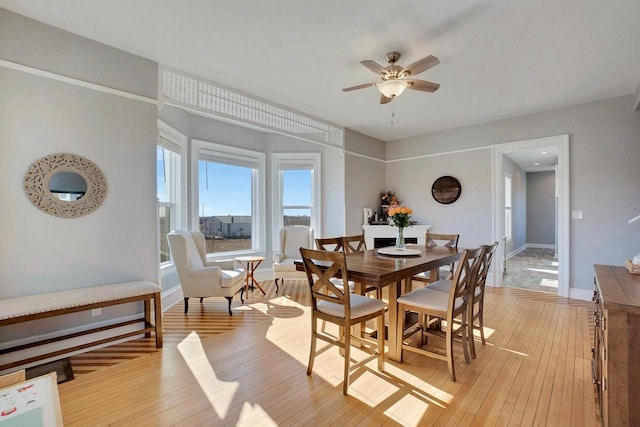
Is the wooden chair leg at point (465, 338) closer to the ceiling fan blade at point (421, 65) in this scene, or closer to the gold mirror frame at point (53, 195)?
the ceiling fan blade at point (421, 65)

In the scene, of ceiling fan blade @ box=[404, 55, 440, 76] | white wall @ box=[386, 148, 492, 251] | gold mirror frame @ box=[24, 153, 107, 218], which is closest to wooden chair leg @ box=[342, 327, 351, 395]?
ceiling fan blade @ box=[404, 55, 440, 76]

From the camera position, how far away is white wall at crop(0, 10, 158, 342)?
2.40 meters

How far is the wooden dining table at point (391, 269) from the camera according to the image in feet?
6.89

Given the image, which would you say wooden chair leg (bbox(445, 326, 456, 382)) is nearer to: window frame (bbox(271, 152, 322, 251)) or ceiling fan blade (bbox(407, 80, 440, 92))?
ceiling fan blade (bbox(407, 80, 440, 92))

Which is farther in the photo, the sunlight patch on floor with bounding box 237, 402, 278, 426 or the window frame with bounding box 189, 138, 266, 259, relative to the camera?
the window frame with bounding box 189, 138, 266, 259

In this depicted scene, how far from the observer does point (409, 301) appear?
8.02 feet

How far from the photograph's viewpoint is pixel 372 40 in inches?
105

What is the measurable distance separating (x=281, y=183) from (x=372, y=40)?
132 inches

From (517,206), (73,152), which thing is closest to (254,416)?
(73,152)

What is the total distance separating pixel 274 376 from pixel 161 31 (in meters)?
2.98

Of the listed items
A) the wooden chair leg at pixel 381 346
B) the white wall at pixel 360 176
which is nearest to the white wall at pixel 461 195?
the white wall at pixel 360 176

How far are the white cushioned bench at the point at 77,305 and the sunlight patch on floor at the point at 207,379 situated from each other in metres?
0.30

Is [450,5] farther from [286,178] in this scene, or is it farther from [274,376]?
[286,178]

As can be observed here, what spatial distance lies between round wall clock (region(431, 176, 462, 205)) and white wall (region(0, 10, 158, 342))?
15.1 ft
